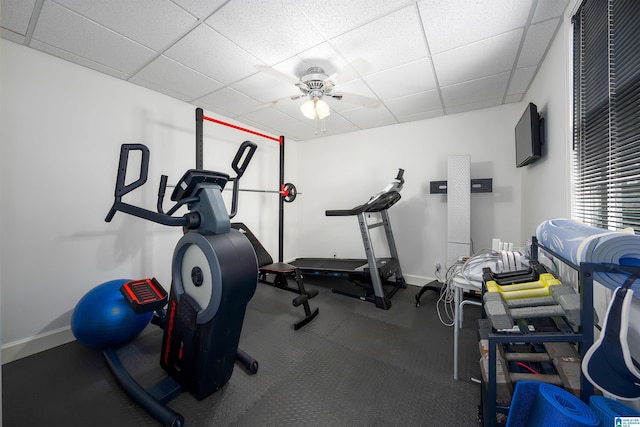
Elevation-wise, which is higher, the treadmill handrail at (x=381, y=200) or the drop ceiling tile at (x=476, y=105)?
the drop ceiling tile at (x=476, y=105)

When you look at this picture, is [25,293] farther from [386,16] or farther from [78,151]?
[386,16]

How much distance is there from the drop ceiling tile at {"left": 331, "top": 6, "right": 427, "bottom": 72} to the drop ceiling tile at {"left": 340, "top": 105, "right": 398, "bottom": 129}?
1.01 m

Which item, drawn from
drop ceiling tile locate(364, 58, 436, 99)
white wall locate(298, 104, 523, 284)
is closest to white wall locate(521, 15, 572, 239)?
white wall locate(298, 104, 523, 284)

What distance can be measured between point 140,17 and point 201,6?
0.48 m

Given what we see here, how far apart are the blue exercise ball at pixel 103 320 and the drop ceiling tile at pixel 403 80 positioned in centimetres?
299

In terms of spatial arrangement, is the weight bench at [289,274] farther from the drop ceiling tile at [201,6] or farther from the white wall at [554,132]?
the white wall at [554,132]

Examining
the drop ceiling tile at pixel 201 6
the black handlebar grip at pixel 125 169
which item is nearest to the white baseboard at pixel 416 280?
the black handlebar grip at pixel 125 169

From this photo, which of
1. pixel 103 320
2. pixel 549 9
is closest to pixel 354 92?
pixel 549 9

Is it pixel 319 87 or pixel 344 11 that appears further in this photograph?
pixel 319 87

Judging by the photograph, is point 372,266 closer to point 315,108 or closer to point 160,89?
point 315,108

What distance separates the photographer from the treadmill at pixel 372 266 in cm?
302

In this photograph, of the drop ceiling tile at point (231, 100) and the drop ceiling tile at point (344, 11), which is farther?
the drop ceiling tile at point (231, 100)

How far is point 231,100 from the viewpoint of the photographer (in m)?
3.03

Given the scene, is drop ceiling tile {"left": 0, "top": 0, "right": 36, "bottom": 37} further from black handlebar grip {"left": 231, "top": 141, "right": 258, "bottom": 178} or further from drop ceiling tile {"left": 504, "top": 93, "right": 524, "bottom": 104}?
drop ceiling tile {"left": 504, "top": 93, "right": 524, "bottom": 104}
